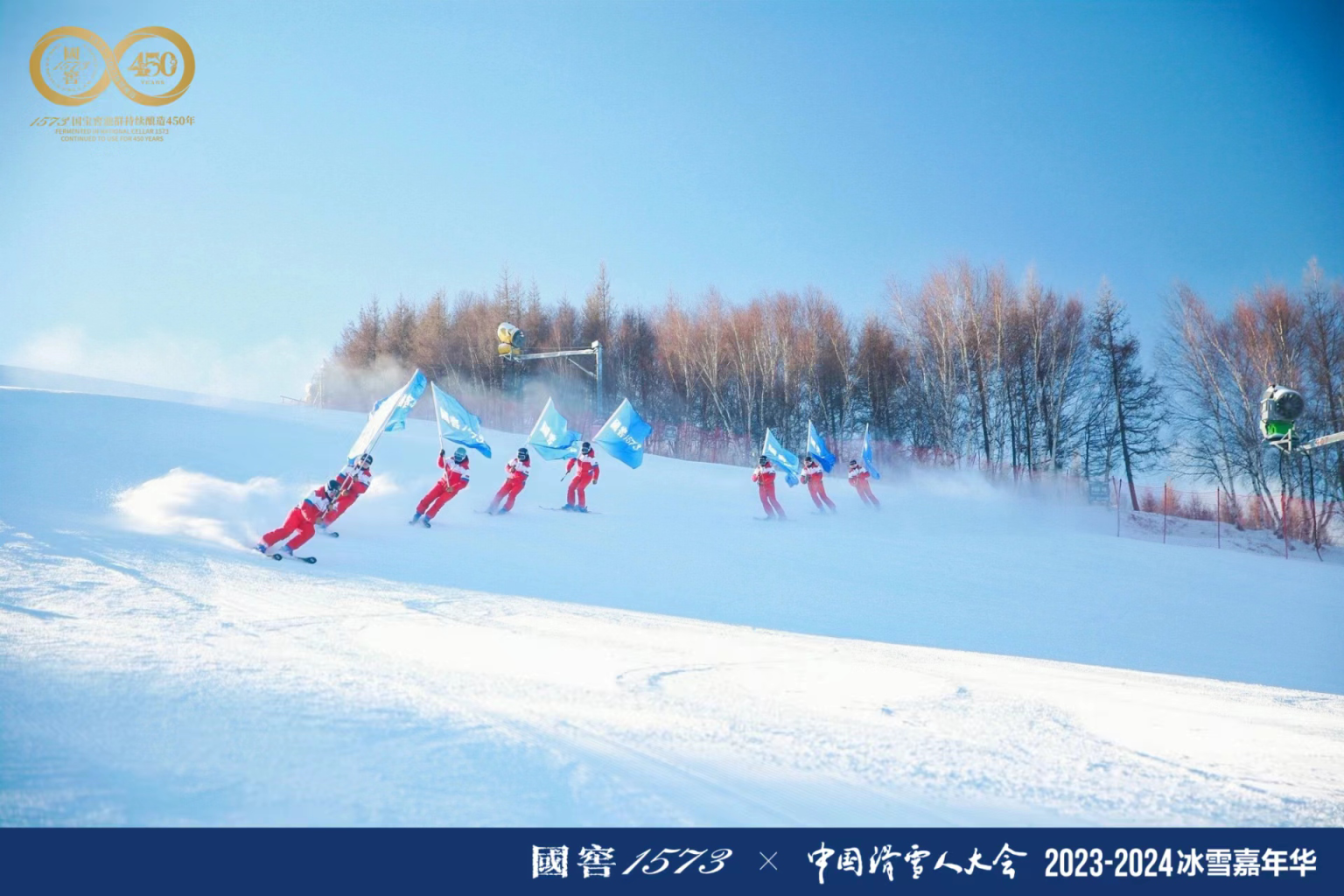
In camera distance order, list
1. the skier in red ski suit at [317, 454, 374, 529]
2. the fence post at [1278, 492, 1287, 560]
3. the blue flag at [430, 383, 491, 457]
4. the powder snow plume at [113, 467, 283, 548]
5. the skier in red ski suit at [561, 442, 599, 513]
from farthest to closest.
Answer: the fence post at [1278, 492, 1287, 560] → the skier in red ski suit at [561, 442, 599, 513] → the blue flag at [430, 383, 491, 457] → the skier in red ski suit at [317, 454, 374, 529] → the powder snow plume at [113, 467, 283, 548]

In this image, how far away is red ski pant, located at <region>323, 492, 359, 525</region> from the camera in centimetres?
1091

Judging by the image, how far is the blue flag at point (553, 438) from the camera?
53.0 ft

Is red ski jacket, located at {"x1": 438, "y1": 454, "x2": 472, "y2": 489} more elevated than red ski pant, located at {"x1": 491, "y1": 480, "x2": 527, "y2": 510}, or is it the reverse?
red ski jacket, located at {"x1": 438, "y1": 454, "x2": 472, "y2": 489}

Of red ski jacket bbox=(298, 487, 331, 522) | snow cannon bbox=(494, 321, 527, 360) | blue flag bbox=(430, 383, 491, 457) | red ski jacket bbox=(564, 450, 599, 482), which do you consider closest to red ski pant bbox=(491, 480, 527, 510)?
blue flag bbox=(430, 383, 491, 457)

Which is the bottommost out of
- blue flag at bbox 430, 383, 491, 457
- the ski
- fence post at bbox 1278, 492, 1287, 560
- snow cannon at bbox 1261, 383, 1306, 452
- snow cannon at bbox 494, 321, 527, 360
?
fence post at bbox 1278, 492, 1287, 560

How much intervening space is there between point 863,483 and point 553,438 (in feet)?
31.8

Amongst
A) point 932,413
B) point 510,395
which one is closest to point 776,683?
point 932,413

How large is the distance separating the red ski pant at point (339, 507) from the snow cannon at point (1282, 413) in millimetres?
12941

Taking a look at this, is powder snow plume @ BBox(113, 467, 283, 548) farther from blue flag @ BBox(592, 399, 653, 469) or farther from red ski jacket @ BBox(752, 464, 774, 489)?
red ski jacket @ BBox(752, 464, 774, 489)

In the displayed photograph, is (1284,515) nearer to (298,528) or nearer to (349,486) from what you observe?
(349,486)

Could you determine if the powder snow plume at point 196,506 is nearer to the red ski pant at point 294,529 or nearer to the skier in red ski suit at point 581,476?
the red ski pant at point 294,529

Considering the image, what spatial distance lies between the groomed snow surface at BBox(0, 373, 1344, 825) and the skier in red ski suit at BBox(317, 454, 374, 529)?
43 centimetres

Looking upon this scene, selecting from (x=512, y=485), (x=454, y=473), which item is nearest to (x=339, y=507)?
(x=454, y=473)
